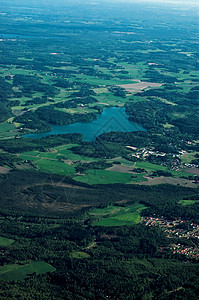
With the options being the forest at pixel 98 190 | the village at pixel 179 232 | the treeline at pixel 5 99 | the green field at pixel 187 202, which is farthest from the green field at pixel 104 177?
the treeline at pixel 5 99

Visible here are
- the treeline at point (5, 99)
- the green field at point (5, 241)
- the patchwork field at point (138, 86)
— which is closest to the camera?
the green field at point (5, 241)

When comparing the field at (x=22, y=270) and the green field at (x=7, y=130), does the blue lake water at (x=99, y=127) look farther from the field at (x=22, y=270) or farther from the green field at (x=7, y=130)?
the field at (x=22, y=270)

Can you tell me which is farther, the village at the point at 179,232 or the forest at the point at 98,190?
the village at the point at 179,232

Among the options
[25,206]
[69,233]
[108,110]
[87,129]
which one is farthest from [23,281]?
[108,110]

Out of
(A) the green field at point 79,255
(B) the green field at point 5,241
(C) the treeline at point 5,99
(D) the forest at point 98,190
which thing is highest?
(C) the treeline at point 5,99

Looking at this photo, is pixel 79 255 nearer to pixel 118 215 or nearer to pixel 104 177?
pixel 118 215

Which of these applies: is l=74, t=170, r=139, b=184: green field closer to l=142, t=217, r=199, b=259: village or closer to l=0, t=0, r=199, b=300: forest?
l=0, t=0, r=199, b=300: forest

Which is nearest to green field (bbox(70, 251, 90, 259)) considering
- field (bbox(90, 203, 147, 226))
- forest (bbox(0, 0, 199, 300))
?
forest (bbox(0, 0, 199, 300))

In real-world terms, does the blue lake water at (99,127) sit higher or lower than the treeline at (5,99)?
lower
